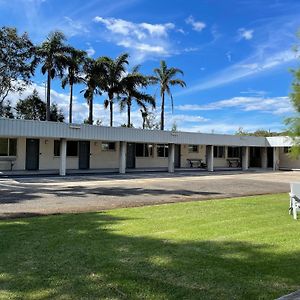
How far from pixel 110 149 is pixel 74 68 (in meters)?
7.83

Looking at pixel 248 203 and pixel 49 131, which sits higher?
pixel 49 131

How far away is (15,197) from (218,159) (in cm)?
3032

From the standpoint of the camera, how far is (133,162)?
36.4m

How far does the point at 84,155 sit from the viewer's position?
3319 cm

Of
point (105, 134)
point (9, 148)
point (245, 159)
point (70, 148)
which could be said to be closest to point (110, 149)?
point (70, 148)

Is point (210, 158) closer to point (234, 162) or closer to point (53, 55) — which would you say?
point (234, 162)

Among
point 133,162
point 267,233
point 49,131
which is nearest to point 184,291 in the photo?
point 267,233

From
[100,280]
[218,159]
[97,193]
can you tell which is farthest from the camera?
[218,159]

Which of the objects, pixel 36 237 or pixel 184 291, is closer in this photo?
pixel 184 291

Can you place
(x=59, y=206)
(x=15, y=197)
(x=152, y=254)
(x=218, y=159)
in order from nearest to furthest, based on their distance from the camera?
(x=152, y=254) < (x=59, y=206) < (x=15, y=197) < (x=218, y=159)

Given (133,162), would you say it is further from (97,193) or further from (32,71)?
(97,193)

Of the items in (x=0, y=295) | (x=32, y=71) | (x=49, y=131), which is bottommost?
(x=0, y=295)

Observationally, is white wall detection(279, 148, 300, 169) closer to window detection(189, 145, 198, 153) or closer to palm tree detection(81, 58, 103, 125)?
window detection(189, 145, 198, 153)

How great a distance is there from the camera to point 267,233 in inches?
322
